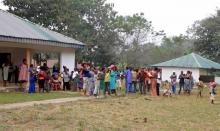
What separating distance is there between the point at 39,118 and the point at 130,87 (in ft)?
42.1

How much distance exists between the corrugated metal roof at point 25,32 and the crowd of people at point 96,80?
1.54m

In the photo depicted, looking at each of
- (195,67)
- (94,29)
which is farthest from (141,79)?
(94,29)

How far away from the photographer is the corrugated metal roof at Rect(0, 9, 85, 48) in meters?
22.6

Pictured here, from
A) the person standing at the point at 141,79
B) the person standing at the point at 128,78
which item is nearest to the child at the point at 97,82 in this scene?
the person standing at the point at 128,78

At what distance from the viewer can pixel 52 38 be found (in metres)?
25.2

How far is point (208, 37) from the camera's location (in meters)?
57.4

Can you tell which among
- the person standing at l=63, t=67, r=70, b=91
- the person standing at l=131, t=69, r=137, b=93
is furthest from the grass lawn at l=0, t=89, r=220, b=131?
the person standing at l=63, t=67, r=70, b=91

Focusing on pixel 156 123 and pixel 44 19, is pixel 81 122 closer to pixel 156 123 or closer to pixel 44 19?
pixel 156 123

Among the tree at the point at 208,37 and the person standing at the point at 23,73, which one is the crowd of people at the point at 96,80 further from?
the tree at the point at 208,37

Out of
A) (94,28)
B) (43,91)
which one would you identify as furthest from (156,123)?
(94,28)

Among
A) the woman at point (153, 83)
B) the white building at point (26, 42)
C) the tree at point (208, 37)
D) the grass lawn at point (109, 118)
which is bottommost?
the grass lawn at point (109, 118)

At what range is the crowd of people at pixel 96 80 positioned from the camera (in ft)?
70.0

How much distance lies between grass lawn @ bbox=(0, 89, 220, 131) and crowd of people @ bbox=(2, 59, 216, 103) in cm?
460

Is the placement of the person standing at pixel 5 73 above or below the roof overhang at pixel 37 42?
below
